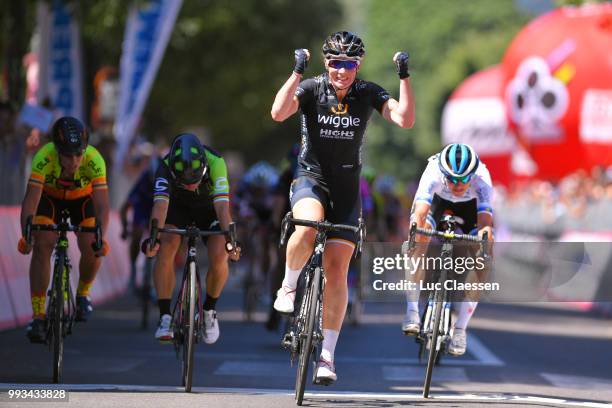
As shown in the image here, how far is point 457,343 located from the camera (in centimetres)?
1183

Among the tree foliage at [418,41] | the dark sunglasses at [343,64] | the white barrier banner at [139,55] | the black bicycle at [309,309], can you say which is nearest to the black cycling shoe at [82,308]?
the black bicycle at [309,309]

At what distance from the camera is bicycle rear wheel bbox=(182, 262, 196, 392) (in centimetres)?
1105

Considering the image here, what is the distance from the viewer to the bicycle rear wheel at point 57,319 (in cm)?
1136

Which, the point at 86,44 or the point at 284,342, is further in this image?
the point at 86,44

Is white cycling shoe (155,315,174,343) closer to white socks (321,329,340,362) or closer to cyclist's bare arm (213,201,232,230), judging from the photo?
cyclist's bare arm (213,201,232,230)

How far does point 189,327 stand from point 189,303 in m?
0.21

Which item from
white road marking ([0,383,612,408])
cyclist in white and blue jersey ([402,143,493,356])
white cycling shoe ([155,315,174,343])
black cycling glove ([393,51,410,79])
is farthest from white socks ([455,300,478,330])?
black cycling glove ([393,51,410,79])

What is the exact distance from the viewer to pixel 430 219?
12.4 meters

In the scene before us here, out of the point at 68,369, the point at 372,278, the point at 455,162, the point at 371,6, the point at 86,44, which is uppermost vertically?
the point at 371,6

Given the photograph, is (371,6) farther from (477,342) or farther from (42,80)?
(477,342)

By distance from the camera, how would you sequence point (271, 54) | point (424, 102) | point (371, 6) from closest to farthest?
point (271, 54), point (424, 102), point (371, 6)

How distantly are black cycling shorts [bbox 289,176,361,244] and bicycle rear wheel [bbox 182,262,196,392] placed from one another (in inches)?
40.7

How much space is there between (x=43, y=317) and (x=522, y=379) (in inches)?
167

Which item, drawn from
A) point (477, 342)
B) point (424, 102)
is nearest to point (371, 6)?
point (424, 102)
